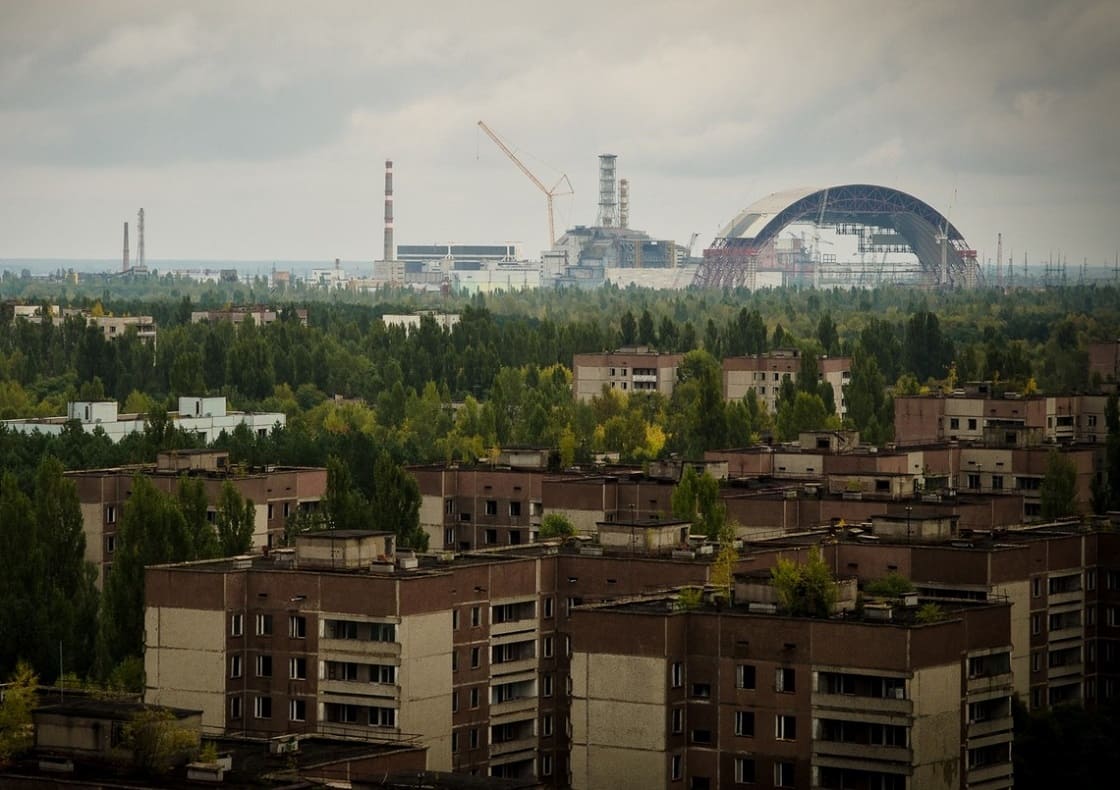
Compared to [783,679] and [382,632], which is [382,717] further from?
[783,679]

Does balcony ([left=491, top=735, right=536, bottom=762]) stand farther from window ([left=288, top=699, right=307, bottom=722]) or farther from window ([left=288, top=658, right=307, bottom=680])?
window ([left=288, top=658, right=307, bottom=680])

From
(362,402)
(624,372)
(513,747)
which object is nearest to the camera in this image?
(513,747)

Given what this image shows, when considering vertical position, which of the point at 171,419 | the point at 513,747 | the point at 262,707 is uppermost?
the point at 171,419

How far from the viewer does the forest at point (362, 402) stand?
1518 inches

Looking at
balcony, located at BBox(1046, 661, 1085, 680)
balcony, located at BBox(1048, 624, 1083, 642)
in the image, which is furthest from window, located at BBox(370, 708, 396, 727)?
balcony, located at BBox(1048, 624, 1083, 642)

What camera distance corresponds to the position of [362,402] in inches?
3204

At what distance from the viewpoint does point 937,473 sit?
4906cm

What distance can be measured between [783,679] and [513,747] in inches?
227

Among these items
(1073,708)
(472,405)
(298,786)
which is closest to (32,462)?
(472,405)

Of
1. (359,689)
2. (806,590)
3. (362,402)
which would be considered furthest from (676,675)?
(362,402)

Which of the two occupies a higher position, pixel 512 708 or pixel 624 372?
pixel 624 372

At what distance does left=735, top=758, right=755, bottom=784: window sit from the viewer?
2645 centimetres

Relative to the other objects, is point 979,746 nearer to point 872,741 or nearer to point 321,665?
point 872,741

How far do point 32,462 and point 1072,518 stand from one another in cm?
2531
